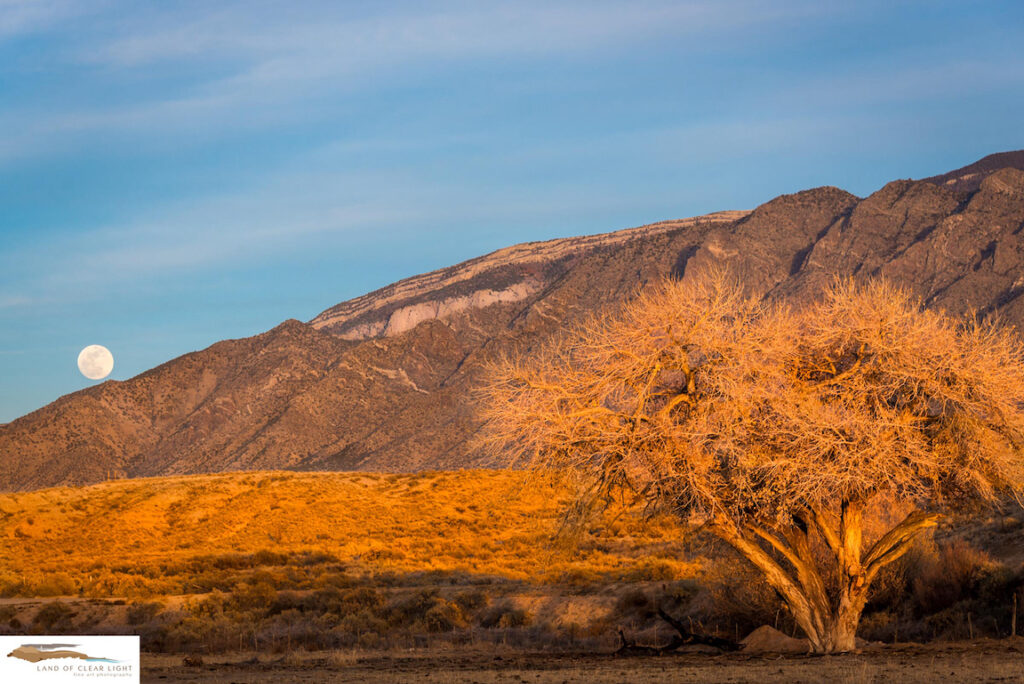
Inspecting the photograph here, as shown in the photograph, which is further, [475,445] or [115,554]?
[115,554]

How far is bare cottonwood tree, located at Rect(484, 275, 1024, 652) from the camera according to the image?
54.1 feet

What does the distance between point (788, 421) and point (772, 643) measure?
211 inches

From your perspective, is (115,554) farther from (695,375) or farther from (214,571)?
(695,375)

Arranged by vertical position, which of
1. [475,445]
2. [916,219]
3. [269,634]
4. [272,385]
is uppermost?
[916,219]

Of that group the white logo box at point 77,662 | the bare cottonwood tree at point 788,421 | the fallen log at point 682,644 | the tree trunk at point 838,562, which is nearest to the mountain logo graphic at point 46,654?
the white logo box at point 77,662

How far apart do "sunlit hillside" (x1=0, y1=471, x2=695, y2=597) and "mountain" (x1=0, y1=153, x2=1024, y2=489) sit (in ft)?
161

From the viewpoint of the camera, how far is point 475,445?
17891 mm

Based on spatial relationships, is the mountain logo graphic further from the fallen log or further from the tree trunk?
the tree trunk

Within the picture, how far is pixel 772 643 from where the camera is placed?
64.0 ft

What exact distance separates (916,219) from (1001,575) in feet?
457

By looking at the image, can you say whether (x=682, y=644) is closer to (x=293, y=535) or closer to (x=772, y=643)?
(x=772, y=643)

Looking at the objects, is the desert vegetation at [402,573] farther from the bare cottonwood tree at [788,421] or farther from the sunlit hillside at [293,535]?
the bare cottonwood tree at [788,421]

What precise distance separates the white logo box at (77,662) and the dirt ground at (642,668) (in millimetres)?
3931

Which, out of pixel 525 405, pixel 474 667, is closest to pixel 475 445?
pixel 525 405
